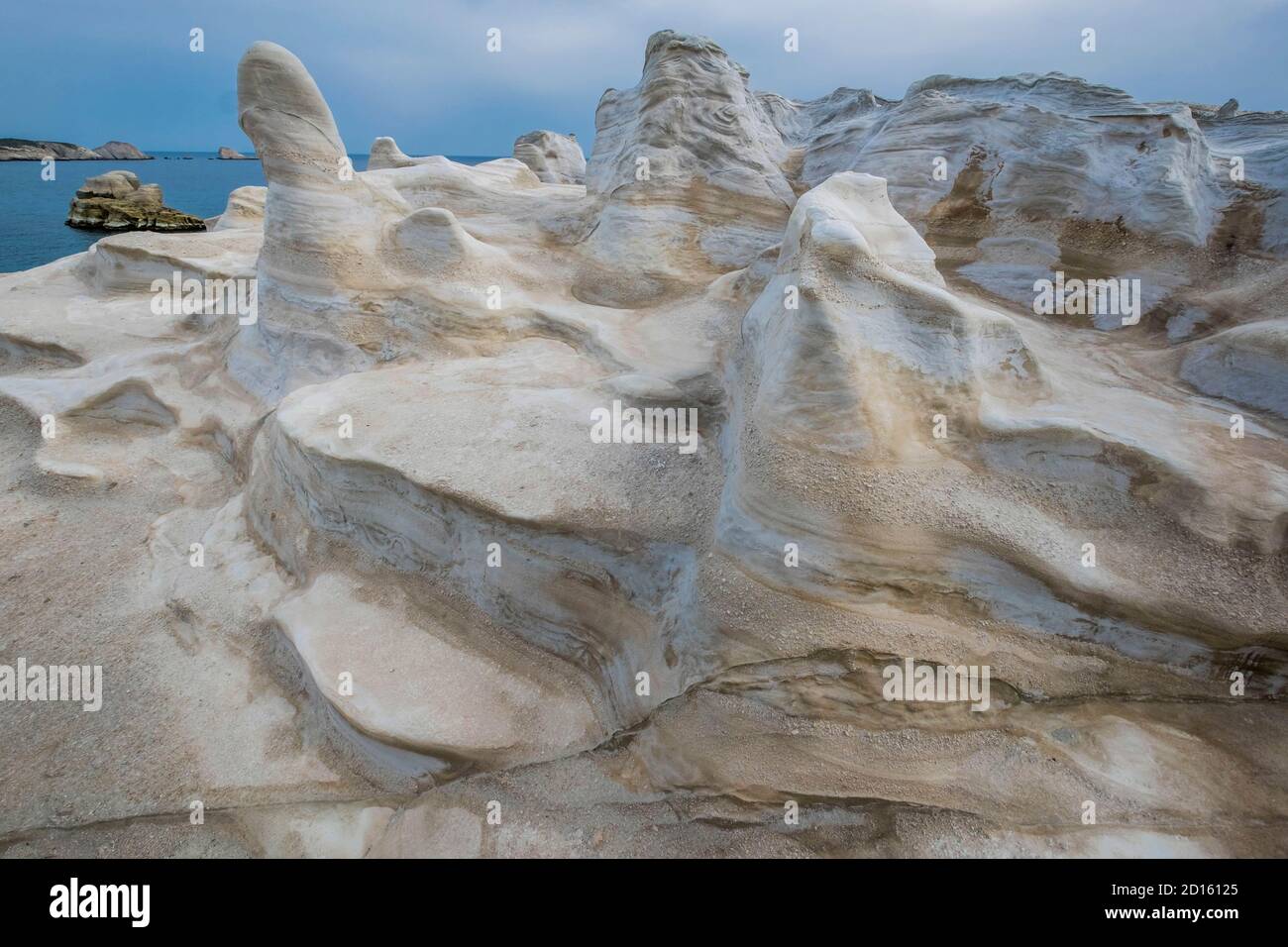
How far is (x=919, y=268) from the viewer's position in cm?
533

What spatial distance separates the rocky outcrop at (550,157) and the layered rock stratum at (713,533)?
17494 millimetres

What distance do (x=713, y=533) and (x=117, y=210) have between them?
41103 millimetres

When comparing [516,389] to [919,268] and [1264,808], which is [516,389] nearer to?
[919,268]

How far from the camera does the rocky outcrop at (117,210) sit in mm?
32656

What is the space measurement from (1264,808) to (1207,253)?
572 cm

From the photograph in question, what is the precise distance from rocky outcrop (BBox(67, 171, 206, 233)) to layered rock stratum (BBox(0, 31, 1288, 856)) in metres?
30.2
